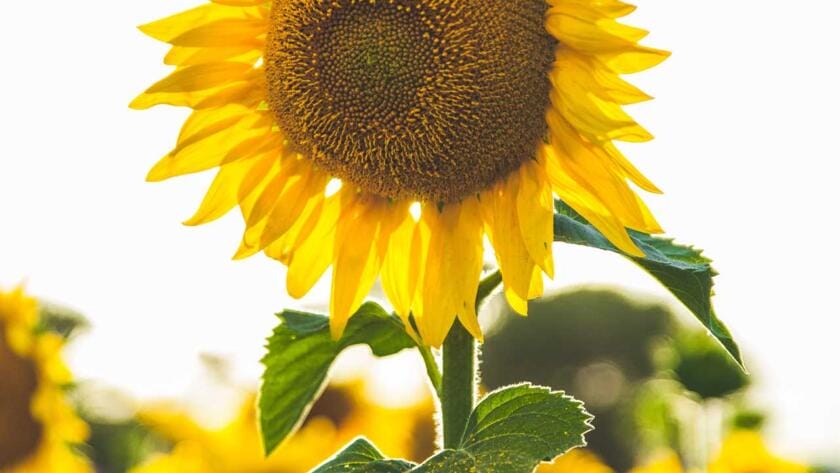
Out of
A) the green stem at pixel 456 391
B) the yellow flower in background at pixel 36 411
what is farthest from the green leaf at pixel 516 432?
the yellow flower in background at pixel 36 411

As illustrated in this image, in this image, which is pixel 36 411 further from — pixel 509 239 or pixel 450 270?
pixel 509 239

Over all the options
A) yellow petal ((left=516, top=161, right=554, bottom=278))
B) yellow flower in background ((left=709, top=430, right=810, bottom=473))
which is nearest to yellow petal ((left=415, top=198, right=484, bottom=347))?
yellow petal ((left=516, top=161, right=554, bottom=278))

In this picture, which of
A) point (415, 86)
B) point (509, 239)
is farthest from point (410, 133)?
point (509, 239)

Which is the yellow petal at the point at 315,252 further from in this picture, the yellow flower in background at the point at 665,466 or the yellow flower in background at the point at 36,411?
the yellow flower in background at the point at 36,411

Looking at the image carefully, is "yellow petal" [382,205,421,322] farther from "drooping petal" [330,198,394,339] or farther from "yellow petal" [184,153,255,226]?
"yellow petal" [184,153,255,226]

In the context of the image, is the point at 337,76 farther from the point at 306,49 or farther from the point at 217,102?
the point at 217,102
